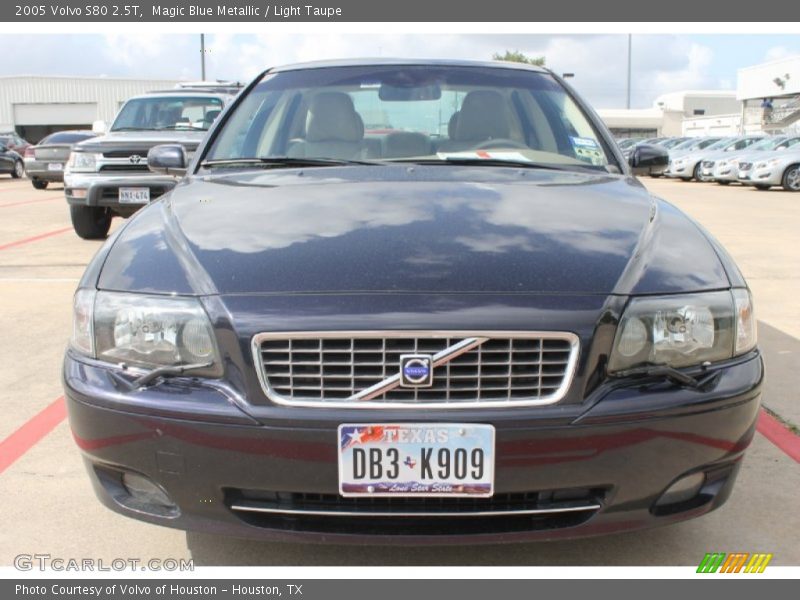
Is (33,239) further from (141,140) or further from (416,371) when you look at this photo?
(416,371)

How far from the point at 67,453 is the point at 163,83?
195 ft

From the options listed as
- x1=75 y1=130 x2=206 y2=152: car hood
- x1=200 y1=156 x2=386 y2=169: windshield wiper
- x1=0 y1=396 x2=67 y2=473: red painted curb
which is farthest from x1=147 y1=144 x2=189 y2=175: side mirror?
x1=75 y1=130 x2=206 y2=152: car hood

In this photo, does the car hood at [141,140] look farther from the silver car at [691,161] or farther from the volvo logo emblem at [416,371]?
the silver car at [691,161]

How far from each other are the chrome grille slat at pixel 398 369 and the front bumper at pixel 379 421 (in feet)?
0.14

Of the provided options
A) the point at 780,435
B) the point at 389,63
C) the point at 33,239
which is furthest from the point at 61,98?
the point at 780,435

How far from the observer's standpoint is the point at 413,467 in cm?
206

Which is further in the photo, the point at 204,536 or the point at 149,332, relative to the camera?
the point at 204,536

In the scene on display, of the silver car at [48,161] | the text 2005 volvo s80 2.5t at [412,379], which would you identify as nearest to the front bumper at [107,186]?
the text 2005 volvo s80 2.5t at [412,379]

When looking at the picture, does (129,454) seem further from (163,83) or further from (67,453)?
(163,83)

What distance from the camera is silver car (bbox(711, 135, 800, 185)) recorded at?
2138 cm

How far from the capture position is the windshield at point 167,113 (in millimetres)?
9820

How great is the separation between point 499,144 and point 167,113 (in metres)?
7.33

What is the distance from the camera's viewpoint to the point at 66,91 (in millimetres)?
60656
